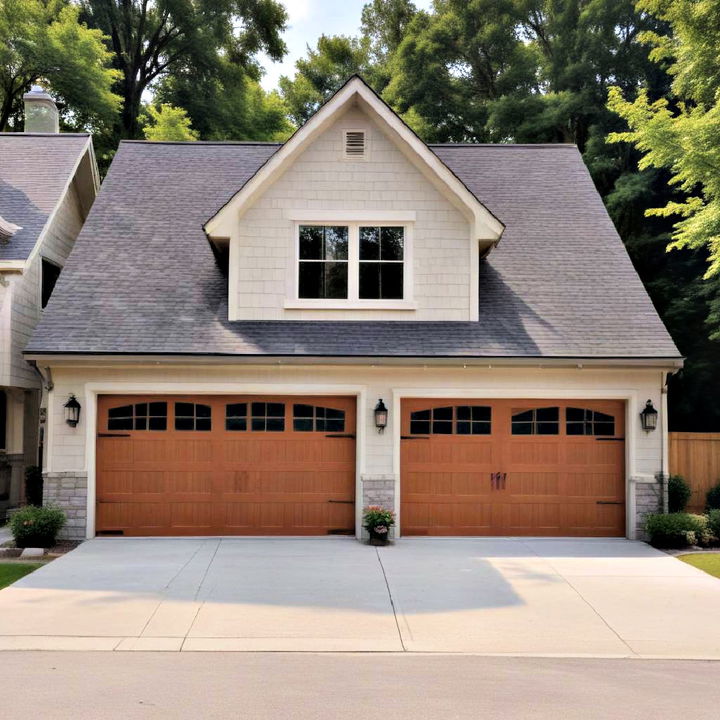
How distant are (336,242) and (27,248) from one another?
6.17 meters

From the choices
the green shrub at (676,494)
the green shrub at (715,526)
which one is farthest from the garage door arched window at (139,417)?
the green shrub at (676,494)

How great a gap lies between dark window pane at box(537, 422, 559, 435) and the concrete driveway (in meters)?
1.92

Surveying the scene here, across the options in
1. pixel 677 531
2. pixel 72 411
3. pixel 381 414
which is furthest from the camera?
pixel 381 414

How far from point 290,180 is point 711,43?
9693mm

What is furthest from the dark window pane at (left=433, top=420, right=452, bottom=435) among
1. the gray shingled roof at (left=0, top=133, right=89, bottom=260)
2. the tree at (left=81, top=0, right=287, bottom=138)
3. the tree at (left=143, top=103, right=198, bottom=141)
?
the tree at (left=81, top=0, right=287, bottom=138)

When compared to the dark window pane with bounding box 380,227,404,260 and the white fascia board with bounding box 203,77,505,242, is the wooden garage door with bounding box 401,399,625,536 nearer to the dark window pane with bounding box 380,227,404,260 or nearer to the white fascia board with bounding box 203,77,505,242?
the dark window pane with bounding box 380,227,404,260

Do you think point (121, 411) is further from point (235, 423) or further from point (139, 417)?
point (235, 423)

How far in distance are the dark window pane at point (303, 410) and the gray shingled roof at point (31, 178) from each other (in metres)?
6.34

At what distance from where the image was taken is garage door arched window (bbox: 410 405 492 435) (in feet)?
45.7

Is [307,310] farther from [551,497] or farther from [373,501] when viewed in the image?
[551,497]

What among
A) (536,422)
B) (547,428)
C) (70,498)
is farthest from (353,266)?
(70,498)

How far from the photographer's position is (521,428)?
14.0m

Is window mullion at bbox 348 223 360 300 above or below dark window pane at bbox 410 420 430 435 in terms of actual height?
above

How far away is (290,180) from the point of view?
47.8 ft
